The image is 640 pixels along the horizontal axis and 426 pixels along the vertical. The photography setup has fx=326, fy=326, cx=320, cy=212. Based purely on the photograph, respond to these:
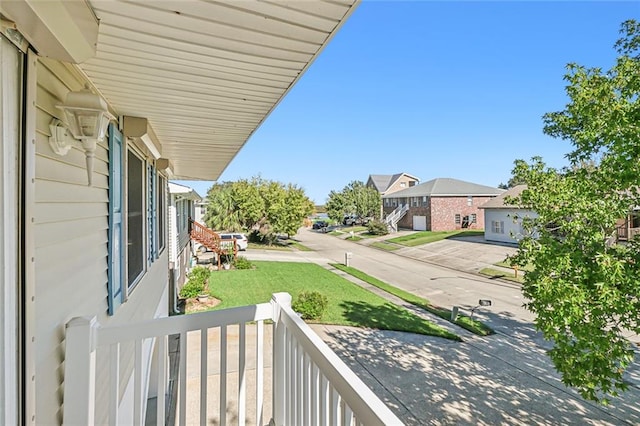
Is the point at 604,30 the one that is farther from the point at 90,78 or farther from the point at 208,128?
the point at 90,78

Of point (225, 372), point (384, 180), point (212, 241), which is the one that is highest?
point (384, 180)

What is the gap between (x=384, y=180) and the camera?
48.7 m

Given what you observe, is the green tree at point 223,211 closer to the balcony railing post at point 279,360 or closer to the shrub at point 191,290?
the shrub at point 191,290

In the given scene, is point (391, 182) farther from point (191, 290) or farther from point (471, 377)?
point (471, 377)

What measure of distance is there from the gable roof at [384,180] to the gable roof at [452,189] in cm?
1158

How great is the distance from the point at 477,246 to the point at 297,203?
13.3 meters

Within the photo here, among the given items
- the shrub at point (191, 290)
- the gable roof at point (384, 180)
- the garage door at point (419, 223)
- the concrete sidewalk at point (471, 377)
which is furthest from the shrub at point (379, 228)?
the shrub at point (191, 290)

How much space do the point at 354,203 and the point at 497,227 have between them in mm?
20452

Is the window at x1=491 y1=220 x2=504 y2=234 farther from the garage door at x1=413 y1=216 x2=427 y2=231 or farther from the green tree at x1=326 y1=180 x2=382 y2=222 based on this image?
the green tree at x1=326 y1=180 x2=382 y2=222

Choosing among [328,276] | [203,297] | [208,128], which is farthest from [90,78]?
[328,276]

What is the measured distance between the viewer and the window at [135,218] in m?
3.69

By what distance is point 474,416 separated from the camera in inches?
207

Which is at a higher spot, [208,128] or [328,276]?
[208,128]

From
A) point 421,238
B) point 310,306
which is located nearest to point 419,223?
point 421,238
